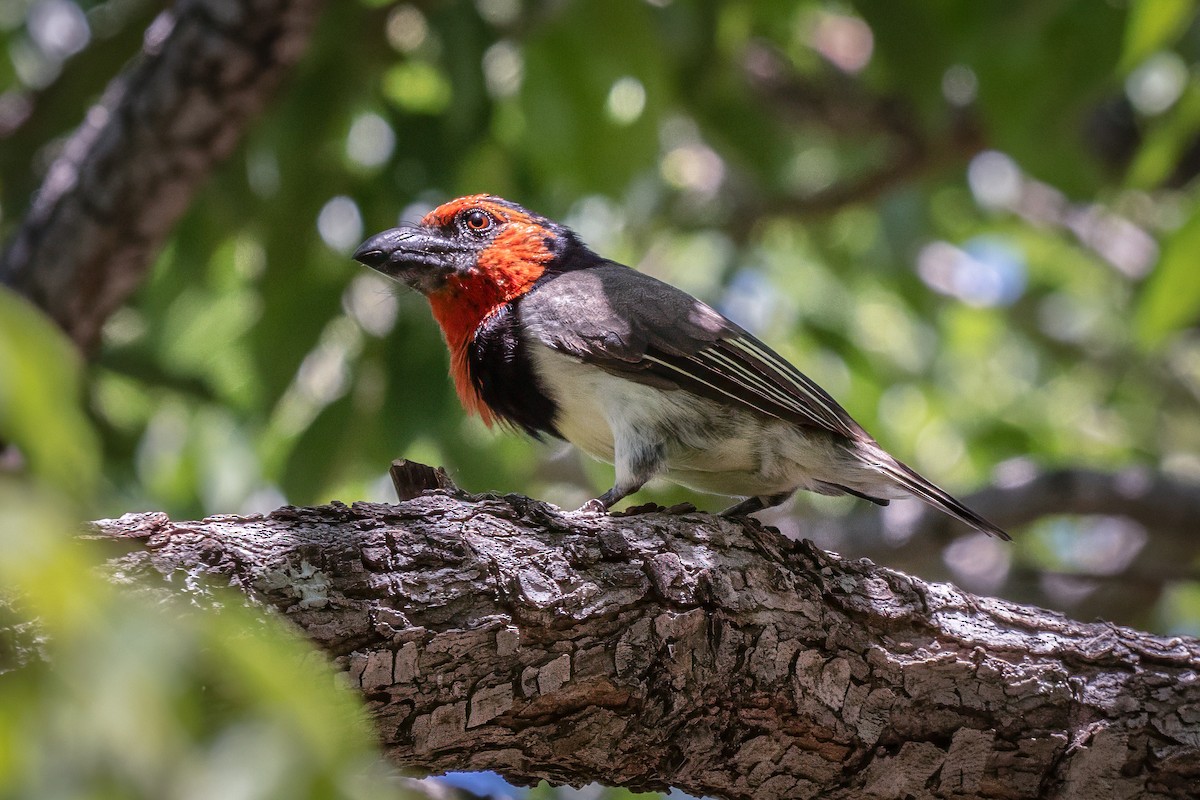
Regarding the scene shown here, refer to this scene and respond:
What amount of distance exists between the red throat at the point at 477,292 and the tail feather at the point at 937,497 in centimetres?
147

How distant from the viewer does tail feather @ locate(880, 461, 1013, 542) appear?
414cm

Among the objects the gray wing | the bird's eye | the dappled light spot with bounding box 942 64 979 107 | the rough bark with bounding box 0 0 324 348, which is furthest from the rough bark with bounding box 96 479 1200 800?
the dappled light spot with bounding box 942 64 979 107

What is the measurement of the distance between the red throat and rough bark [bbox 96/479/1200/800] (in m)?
1.58

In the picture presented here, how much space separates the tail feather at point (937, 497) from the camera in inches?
163

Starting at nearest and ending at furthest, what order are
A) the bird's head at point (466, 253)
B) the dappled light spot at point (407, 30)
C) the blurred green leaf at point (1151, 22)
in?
the blurred green leaf at point (1151, 22)
the bird's head at point (466, 253)
the dappled light spot at point (407, 30)

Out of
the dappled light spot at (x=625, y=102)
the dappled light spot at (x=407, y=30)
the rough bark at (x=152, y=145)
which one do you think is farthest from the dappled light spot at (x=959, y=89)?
the rough bark at (x=152, y=145)

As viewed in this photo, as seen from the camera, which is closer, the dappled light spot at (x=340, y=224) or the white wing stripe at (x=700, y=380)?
the white wing stripe at (x=700, y=380)

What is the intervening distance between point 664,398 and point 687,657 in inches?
53.2

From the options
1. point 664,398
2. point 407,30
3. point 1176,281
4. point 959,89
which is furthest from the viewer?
point 959,89

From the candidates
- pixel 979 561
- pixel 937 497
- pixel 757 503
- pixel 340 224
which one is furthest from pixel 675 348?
pixel 979 561

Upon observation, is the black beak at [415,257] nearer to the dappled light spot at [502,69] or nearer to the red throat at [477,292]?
the red throat at [477,292]

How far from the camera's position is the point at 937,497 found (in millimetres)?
4223

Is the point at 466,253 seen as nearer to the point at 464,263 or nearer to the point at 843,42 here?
the point at 464,263

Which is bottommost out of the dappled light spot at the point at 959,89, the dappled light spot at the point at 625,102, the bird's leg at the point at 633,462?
the bird's leg at the point at 633,462
